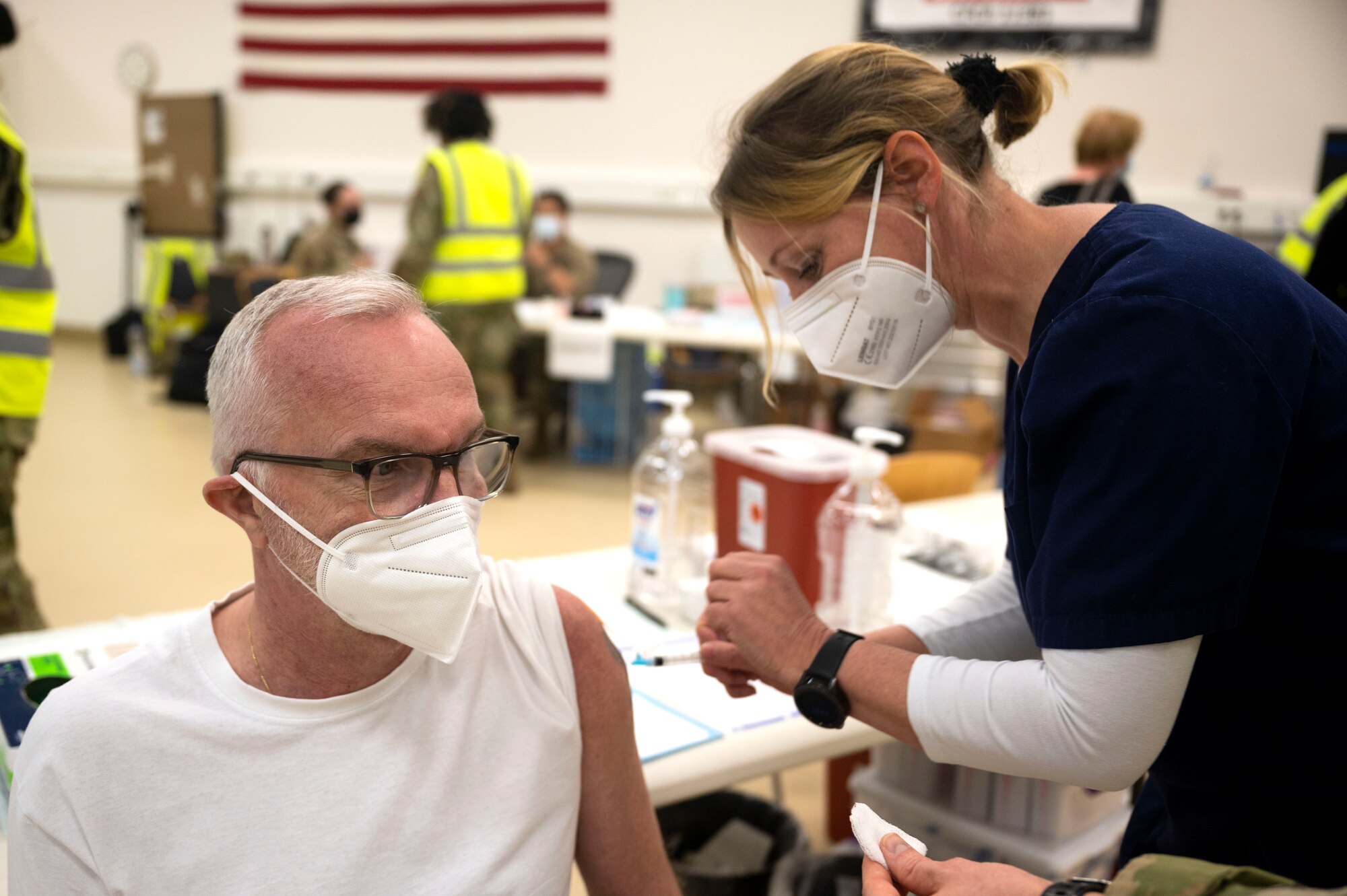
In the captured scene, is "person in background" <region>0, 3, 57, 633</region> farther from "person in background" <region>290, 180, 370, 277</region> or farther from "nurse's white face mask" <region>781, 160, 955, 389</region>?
"person in background" <region>290, 180, 370, 277</region>

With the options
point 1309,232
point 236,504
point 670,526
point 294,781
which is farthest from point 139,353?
point 294,781

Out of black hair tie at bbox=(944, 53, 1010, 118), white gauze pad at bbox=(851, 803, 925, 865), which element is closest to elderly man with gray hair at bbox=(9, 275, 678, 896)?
white gauze pad at bbox=(851, 803, 925, 865)

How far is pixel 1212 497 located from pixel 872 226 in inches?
18.7

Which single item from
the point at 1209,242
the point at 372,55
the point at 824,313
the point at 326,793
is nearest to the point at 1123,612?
the point at 1209,242

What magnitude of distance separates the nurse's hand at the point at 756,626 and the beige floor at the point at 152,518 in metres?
1.51

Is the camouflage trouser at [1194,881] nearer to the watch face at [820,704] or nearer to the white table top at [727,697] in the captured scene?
the watch face at [820,704]

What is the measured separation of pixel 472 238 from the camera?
497 centimetres

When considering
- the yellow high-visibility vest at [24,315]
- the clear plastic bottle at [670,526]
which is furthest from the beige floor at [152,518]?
the yellow high-visibility vest at [24,315]

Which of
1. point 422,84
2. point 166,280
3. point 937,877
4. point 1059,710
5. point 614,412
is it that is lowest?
point 614,412

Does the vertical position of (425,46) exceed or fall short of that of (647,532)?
it exceeds it

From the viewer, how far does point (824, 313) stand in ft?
4.40

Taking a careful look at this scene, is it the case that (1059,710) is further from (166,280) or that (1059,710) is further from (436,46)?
(166,280)

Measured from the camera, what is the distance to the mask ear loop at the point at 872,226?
46.8 inches

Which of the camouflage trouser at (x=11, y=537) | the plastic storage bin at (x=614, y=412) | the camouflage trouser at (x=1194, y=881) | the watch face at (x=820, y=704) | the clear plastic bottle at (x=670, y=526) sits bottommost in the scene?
the plastic storage bin at (x=614, y=412)
